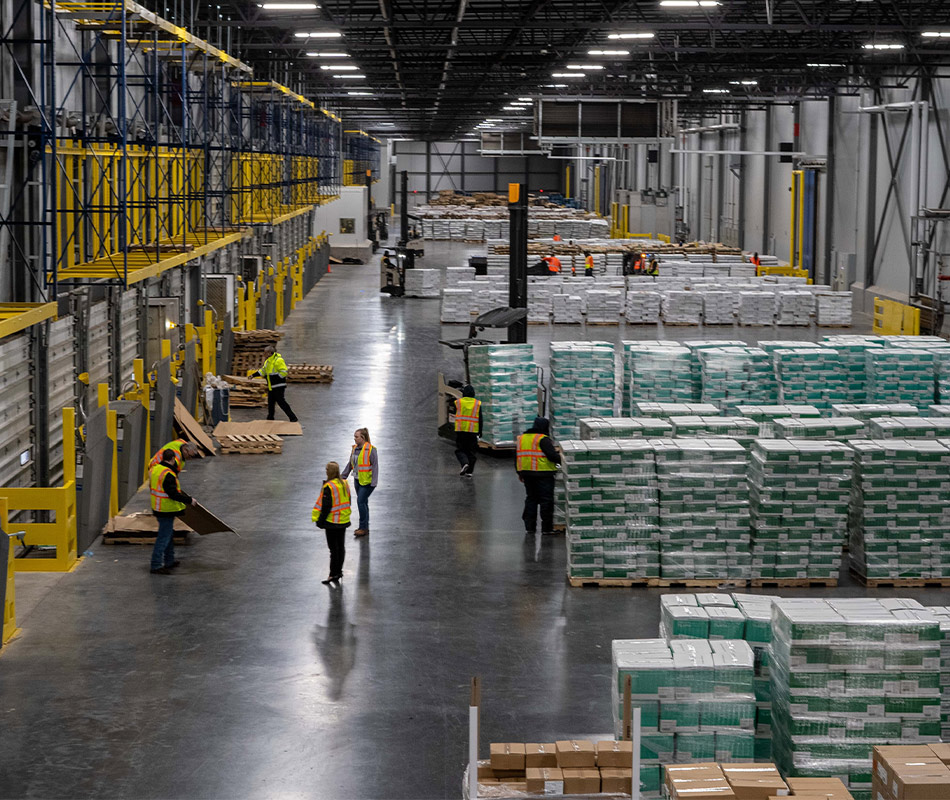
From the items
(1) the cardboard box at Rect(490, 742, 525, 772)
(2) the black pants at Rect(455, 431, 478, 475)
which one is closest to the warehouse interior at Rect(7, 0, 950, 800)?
(1) the cardboard box at Rect(490, 742, 525, 772)

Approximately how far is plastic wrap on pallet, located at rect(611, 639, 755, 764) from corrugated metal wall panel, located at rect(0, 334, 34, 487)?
8.26m

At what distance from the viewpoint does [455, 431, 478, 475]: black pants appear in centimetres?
1755

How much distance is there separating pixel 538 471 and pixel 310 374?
37.8ft

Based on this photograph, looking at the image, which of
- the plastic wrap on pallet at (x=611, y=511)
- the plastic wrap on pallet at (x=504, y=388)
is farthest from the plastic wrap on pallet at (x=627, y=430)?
the plastic wrap on pallet at (x=504, y=388)

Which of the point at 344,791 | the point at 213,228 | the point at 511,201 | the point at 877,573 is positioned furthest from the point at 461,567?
the point at 213,228

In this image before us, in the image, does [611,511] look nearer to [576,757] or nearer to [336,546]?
[336,546]

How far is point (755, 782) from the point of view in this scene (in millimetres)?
6809

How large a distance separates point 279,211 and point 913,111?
18.0 m

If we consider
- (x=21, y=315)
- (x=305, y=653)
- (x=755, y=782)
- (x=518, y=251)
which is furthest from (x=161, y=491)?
(x=518, y=251)

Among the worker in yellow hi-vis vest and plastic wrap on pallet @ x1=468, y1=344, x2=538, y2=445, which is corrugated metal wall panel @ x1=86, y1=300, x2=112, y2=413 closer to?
the worker in yellow hi-vis vest

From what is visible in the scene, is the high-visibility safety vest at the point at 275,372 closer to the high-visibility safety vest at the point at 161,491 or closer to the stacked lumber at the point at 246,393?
the stacked lumber at the point at 246,393

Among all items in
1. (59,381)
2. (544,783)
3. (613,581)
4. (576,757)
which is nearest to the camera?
(544,783)

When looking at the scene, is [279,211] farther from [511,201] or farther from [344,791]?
[344,791]

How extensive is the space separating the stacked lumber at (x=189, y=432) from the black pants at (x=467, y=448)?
3.87m
